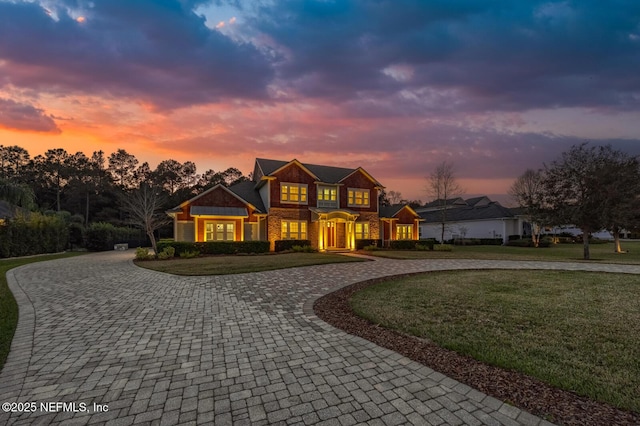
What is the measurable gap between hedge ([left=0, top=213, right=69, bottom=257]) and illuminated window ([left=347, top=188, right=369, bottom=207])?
25.5m

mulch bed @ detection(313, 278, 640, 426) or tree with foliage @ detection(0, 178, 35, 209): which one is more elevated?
tree with foliage @ detection(0, 178, 35, 209)

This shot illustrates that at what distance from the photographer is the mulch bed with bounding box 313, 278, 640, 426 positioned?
266 cm

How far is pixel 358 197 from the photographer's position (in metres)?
27.1

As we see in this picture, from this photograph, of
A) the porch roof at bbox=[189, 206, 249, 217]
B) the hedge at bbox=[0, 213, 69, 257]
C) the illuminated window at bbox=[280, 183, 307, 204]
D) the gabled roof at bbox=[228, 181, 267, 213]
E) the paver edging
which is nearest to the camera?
the paver edging

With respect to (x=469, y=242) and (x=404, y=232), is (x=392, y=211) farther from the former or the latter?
(x=469, y=242)

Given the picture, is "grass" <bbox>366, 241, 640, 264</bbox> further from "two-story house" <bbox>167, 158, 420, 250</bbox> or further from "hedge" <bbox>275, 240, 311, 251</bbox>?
"hedge" <bbox>275, 240, 311, 251</bbox>

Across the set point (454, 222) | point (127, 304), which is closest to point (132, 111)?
point (127, 304)

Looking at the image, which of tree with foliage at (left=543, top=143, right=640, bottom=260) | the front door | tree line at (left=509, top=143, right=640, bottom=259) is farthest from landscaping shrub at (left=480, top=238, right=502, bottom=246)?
the front door

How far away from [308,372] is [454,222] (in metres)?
42.1

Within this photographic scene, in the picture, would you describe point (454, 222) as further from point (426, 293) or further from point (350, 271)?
point (426, 293)

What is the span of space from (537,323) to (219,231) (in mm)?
20672

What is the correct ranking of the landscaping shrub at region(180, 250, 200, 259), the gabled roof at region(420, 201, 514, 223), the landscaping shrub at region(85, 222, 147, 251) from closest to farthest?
the landscaping shrub at region(180, 250, 200, 259) < the landscaping shrub at region(85, 222, 147, 251) < the gabled roof at region(420, 201, 514, 223)

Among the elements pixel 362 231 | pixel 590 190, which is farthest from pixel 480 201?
pixel 362 231

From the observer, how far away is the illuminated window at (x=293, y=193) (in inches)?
950
